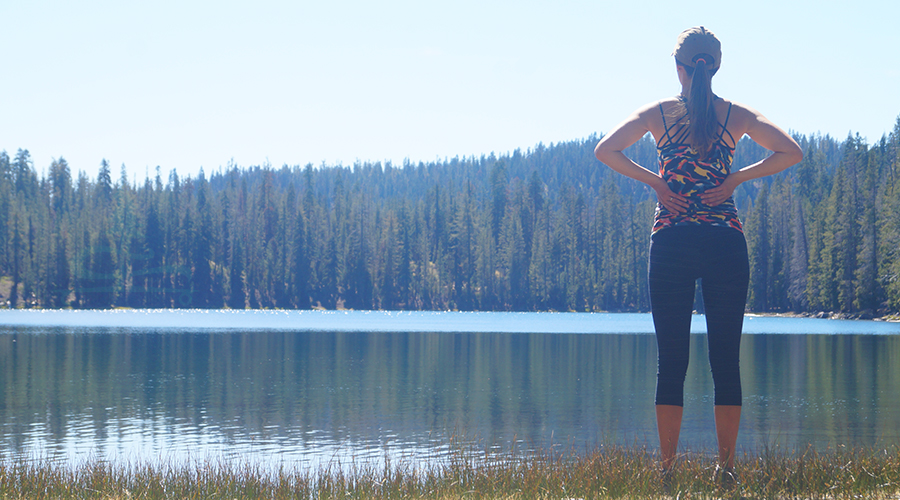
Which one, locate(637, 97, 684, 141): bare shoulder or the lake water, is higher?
locate(637, 97, 684, 141): bare shoulder

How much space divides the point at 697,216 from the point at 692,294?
449 mm

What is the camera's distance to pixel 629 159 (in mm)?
4484

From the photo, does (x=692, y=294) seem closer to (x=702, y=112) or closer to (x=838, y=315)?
(x=702, y=112)

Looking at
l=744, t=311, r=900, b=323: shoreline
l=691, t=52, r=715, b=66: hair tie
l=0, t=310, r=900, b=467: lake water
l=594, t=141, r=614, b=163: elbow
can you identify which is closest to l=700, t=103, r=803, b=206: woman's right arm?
l=691, t=52, r=715, b=66: hair tie

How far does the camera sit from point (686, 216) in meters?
4.44

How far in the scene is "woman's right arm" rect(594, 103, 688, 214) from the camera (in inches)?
176

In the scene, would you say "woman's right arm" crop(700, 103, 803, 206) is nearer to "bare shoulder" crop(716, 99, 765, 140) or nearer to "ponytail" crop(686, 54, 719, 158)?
"bare shoulder" crop(716, 99, 765, 140)

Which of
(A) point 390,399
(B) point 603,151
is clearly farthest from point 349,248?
(B) point 603,151

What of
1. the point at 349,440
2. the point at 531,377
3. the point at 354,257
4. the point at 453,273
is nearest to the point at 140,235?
the point at 354,257

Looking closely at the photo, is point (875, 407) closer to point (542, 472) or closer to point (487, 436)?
point (487, 436)

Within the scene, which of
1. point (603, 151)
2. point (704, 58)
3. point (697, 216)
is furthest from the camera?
point (603, 151)

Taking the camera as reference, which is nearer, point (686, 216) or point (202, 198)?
point (686, 216)

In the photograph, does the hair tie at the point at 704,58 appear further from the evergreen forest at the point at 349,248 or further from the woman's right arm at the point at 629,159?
the evergreen forest at the point at 349,248

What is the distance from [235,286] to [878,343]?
106m
